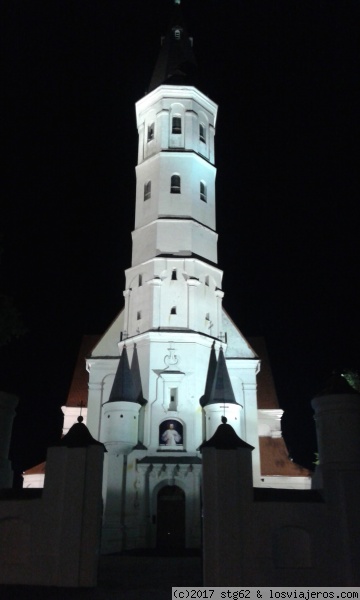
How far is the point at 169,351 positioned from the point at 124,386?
3.04m

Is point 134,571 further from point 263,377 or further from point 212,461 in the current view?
point 263,377

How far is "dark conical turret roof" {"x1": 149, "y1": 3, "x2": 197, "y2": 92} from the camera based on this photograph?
36.6 metres

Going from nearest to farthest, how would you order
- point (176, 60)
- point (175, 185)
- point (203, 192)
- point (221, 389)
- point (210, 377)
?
1. point (221, 389)
2. point (210, 377)
3. point (175, 185)
4. point (203, 192)
5. point (176, 60)

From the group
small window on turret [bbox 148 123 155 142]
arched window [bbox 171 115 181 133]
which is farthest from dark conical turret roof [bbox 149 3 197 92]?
small window on turret [bbox 148 123 155 142]

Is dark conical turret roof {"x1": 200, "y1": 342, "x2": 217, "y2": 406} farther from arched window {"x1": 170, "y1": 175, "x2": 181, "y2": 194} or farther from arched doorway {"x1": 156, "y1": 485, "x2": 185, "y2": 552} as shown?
arched window {"x1": 170, "y1": 175, "x2": 181, "y2": 194}

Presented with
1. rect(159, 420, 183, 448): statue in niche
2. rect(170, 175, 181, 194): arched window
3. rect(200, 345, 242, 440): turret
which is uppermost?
rect(170, 175, 181, 194): arched window

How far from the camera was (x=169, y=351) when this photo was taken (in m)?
30.1

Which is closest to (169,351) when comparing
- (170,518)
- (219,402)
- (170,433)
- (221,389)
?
(221,389)

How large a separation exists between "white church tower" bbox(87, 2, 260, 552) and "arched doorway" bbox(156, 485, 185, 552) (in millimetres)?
46

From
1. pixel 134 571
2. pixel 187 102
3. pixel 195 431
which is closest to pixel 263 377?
pixel 195 431

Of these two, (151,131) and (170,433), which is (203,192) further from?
(170,433)

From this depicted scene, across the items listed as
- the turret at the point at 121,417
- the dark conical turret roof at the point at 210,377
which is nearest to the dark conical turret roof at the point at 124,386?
the turret at the point at 121,417

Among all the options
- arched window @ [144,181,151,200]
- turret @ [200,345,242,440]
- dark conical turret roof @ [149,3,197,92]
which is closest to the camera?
turret @ [200,345,242,440]

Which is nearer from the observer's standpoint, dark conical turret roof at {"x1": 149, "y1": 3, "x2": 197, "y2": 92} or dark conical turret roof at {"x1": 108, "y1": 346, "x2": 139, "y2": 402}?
dark conical turret roof at {"x1": 108, "y1": 346, "x2": 139, "y2": 402}
